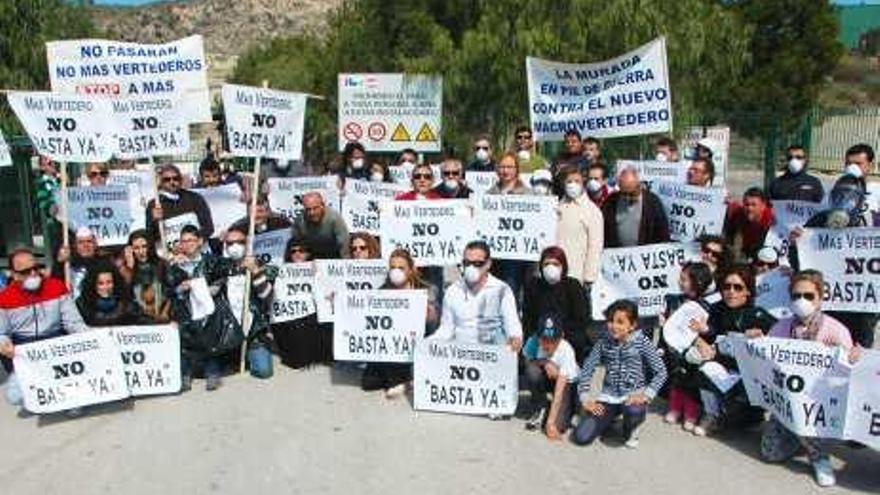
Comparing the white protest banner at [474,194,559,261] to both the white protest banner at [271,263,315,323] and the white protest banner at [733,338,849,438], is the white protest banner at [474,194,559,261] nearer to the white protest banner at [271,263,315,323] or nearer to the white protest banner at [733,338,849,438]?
the white protest banner at [271,263,315,323]

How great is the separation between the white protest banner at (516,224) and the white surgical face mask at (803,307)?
105 inches

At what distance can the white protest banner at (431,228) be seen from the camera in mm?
9641

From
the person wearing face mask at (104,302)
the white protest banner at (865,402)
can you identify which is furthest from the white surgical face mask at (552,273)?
the person wearing face mask at (104,302)

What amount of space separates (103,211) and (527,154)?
4.76 meters

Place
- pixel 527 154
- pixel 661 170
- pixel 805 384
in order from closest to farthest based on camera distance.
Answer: pixel 805 384 < pixel 527 154 < pixel 661 170

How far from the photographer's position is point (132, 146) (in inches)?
398

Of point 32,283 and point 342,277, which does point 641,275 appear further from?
point 32,283

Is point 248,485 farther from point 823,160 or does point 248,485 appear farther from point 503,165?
point 823,160

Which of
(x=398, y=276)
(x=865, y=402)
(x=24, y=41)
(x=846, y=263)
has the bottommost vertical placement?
(x=865, y=402)

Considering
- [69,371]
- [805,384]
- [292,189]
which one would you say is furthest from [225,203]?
[805,384]

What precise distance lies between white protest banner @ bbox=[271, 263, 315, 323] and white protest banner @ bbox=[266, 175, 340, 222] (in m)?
2.39

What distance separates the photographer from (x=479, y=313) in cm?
854

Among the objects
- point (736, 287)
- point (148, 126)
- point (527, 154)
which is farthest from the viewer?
point (527, 154)

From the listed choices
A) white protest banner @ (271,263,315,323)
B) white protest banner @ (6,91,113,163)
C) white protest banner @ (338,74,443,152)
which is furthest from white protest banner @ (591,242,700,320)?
white protest banner @ (338,74,443,152)
